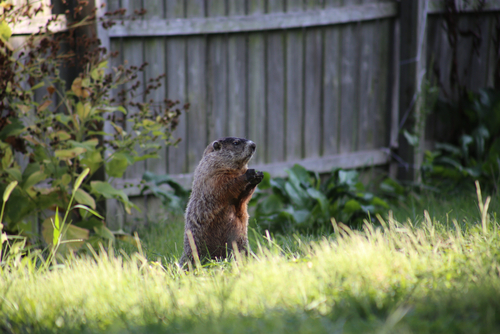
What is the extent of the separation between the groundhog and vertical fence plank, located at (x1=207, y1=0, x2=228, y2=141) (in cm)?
195

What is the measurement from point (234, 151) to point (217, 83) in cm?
202

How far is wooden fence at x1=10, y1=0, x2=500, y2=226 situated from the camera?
4965 mm

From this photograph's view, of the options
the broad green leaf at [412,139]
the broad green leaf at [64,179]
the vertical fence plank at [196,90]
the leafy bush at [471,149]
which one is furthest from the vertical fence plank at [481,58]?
the broad green leaf at [64,179]

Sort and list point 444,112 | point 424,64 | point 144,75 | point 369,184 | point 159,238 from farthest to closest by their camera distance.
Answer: point 444,112 < point 424,64 < point 369,184 < point 144,75 < point 159,238

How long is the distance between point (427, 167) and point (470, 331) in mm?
4548

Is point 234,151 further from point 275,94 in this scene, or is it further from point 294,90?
point 294,90

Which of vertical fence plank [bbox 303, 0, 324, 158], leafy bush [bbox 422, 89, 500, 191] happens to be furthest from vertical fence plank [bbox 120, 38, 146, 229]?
leafy bush [bbox 422, 89, 500, 191]

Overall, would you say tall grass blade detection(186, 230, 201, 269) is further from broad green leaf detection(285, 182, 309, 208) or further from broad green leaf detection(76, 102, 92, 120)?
broad green leaf detection(285, 182, 309, 208)

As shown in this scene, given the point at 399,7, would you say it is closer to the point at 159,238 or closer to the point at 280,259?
the point at 159,238

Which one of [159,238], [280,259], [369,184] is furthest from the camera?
[369,184]

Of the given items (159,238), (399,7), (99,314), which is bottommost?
(159,238)

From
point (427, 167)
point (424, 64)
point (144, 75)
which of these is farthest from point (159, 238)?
point (424, 64)

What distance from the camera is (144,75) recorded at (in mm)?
4922

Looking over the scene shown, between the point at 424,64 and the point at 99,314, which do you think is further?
the point at 424,64
